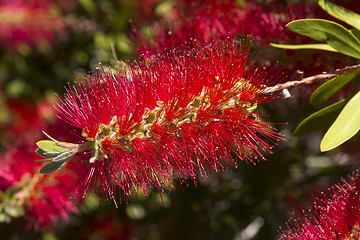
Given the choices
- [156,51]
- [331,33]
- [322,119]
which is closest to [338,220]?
[322,119]

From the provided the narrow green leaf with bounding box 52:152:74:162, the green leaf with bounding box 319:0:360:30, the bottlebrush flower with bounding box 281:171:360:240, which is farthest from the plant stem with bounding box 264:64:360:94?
the narrow green leaf with bounding box 52:152:74:162

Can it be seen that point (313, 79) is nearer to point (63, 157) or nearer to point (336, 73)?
point (336, 73)

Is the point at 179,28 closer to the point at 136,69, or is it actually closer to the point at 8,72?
the point at 136,69

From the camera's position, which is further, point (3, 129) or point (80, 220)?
point (3, 129)

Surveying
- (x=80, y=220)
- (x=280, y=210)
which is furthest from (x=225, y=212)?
(x=80, y=220)

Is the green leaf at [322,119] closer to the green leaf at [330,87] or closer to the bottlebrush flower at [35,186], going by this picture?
the green leaf at [330,87]
